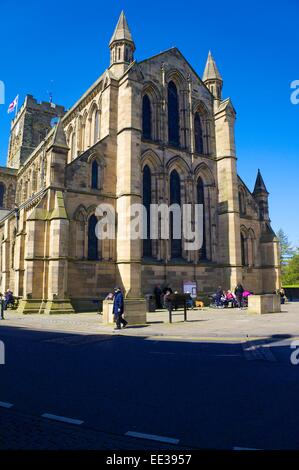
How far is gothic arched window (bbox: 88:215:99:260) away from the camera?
21.8 meters

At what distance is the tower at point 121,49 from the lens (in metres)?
24.9

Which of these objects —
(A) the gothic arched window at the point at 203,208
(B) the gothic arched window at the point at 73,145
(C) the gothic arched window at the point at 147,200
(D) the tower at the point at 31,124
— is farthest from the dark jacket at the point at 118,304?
(D) the tower at the point at 31,124

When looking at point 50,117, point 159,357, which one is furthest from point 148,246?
point 50,117

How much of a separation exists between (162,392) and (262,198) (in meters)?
27.7

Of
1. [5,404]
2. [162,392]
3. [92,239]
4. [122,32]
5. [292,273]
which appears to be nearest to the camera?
[5,404]

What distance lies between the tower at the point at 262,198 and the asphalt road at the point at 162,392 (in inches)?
897

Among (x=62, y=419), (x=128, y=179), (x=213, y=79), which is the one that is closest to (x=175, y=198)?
(x=128, y=179)

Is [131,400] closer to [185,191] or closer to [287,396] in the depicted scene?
[287,396]

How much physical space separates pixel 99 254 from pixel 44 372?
50.6 feet

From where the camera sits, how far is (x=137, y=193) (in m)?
22.1

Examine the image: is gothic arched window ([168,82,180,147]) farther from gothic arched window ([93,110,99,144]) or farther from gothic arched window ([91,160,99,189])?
gothic arched window ([91,160,99,189])

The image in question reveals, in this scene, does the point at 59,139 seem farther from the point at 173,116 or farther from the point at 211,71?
the point at 211,71

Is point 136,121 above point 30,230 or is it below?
above

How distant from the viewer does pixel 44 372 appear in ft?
21.4
